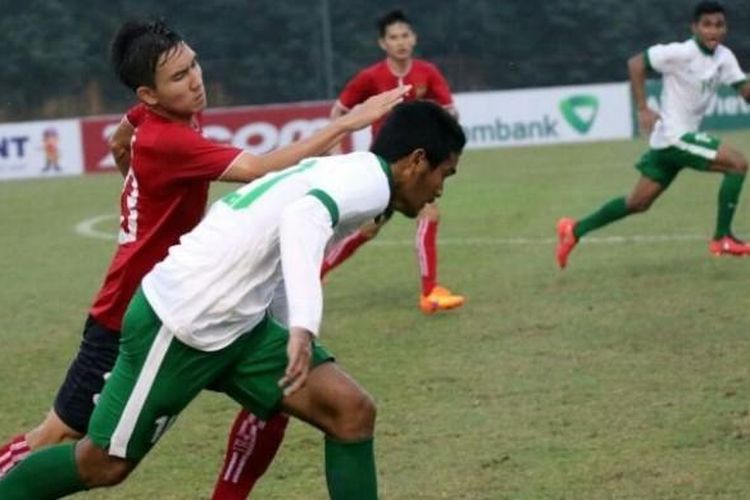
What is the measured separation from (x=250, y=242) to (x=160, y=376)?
0.48 m

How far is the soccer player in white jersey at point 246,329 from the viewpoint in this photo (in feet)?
17.1

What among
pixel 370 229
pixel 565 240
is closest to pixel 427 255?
pixel 565 240

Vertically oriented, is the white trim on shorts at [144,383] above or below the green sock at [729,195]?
above

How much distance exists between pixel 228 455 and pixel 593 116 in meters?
26.9

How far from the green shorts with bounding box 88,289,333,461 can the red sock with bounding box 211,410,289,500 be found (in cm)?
49

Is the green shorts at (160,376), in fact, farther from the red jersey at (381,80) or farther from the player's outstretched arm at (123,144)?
the red jersey at (381,80)

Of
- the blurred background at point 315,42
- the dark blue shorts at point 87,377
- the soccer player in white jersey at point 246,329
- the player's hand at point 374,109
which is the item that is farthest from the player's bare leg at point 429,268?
the blurred background at point 315,42

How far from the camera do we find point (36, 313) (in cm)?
1296

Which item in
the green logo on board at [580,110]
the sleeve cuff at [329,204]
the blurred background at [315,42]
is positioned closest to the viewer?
the sleeve cuff at [329,204]

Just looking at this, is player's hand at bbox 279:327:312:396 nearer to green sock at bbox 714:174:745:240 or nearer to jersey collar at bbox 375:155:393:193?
jersey collar at bbox 375:155:393:193

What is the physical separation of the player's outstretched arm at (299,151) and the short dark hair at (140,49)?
385 mm

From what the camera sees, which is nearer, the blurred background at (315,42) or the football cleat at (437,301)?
the football cleat at (437,301)

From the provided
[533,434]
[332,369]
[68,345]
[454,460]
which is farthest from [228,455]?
[68,345]

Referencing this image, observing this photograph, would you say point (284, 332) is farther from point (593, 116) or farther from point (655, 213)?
point (593, 116)
